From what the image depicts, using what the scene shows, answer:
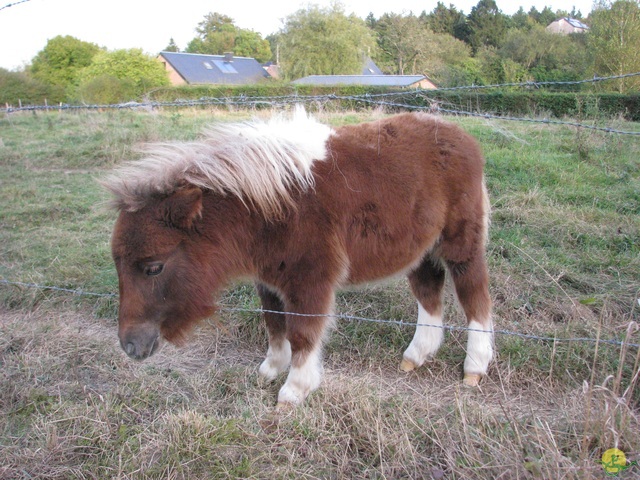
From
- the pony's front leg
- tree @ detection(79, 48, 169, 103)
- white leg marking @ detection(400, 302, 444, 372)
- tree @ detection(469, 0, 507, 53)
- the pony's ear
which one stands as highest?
tree @ detection(469, 0, 507, 53)

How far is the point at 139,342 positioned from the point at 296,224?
3.55ft

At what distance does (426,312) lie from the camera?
373 cm

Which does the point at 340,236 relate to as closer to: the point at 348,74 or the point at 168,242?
the point at 168,242

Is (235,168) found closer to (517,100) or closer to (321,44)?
(517,100)

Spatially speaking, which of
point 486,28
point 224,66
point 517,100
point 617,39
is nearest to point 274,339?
point 517,100

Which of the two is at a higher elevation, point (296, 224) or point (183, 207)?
point (183, 207)

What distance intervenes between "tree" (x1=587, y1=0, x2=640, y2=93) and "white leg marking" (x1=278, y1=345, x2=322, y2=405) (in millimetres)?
26297

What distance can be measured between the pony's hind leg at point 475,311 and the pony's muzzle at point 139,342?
207cm

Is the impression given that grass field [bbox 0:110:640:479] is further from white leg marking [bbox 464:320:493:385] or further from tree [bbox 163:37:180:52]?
tree [bbox 163:37:180:52]

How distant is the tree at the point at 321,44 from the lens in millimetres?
42312

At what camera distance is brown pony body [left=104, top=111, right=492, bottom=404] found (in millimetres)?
2660

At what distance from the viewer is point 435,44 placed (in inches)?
1668

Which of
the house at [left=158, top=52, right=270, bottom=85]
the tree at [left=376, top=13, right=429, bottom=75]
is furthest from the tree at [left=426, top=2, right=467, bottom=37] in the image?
the house at [left=158, top=52, right=270, bottom=85]

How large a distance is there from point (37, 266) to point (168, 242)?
3.25m
